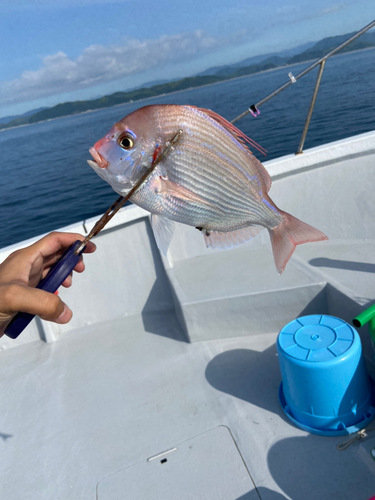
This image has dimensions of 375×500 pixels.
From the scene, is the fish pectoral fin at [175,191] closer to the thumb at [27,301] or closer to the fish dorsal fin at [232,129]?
the fish dorsal fin at [232,129]

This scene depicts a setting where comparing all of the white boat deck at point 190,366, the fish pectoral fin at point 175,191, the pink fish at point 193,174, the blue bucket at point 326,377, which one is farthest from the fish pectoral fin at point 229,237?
the white boat deck at point 190,366

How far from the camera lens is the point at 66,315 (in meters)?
1.09

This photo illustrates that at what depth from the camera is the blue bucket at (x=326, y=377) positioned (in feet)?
6.29

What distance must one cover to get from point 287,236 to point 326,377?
52.8 inches

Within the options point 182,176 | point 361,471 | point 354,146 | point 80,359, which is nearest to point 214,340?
point 80,359

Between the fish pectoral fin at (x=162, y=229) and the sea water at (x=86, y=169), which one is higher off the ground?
the fish pectoral fin at (x=162, y=229)

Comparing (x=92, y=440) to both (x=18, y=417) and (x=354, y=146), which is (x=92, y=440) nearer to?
(x=18, y=417)

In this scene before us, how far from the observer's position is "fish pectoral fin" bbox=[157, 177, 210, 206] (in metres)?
0.77

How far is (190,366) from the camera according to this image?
9.35 feet

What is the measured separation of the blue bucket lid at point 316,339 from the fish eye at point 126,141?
1.59m

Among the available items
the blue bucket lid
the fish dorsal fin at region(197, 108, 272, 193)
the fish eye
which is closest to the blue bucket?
the blue bucket lid

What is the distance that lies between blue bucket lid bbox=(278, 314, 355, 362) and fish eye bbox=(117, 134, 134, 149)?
1.59m

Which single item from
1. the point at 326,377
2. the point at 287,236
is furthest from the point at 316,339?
the point at 287,236

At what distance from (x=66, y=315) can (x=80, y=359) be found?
237cm
